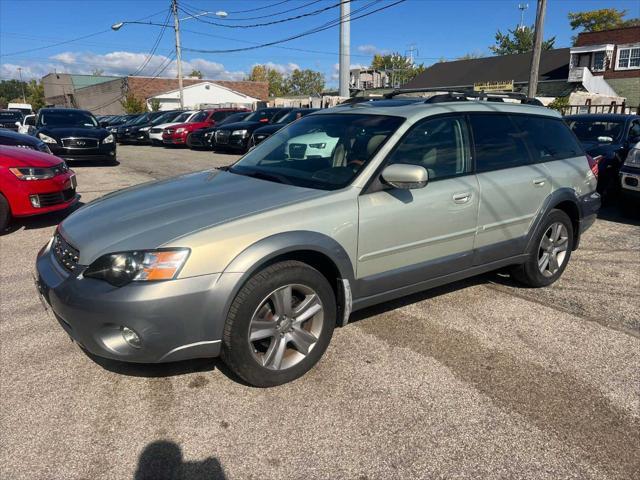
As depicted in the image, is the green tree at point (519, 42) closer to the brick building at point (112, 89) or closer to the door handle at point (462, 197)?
the brick building at point (112, 89)

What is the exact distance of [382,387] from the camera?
3092 millimetres

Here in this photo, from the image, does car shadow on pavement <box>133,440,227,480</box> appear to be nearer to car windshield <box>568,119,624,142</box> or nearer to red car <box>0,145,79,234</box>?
red car <box>0,145,79,234</box>

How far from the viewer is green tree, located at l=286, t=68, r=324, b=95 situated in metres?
117

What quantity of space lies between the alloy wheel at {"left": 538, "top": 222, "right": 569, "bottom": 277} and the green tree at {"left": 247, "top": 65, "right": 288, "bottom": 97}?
4339 inches

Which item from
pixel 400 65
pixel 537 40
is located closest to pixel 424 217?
pixel 537 40

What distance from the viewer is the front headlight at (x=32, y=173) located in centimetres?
630

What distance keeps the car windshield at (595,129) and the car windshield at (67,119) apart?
1241cm

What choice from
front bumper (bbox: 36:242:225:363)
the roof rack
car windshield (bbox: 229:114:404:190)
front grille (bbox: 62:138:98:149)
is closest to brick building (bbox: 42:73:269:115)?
front grille (bbox: 62:138:98:149)

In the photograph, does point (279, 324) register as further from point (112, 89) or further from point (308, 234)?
point (112, 89)

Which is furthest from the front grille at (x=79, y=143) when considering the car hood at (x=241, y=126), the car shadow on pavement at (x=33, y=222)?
the car shadow on pavement at (x=33, y=222)

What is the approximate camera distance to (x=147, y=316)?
8.52ft

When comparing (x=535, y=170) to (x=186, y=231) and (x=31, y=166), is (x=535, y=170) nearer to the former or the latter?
(x=186, y=231)

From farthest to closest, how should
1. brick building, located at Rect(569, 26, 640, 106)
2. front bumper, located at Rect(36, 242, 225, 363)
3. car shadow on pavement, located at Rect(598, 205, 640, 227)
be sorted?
brick building, located at Rect(569, 26, 640, 106), car shadow on pavement, located at Rect(598, 205, 640, 227), front bumper, located at Rect(36, 242, 225, 363)

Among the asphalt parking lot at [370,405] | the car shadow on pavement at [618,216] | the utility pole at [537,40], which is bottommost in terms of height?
the car shadow on pavement at [618,216]
